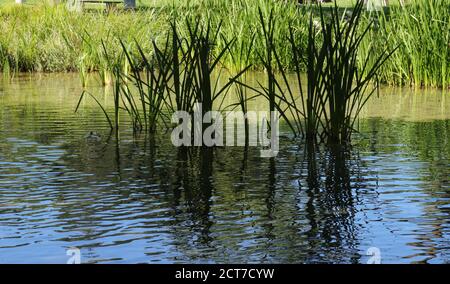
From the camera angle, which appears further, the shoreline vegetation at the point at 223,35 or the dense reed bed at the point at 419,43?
the shoreline vegetation at the point at 223,35

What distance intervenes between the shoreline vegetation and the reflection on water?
9.58 ft

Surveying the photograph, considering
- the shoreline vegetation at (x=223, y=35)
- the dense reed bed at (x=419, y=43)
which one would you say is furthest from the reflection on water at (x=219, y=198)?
the shoreline vegetation at (x=223, y=35)

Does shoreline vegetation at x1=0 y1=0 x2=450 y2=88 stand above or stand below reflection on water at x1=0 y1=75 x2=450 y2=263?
above

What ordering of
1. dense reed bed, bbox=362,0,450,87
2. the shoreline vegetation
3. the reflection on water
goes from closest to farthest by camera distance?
1. the reflection on water
2. dense reed bed, bbox=362,0,450,87
3. the shoreline vegetation

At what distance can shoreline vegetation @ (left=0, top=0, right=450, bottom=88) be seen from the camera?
36.6 ft

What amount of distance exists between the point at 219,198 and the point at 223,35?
752 cm

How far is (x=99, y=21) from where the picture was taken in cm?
1363

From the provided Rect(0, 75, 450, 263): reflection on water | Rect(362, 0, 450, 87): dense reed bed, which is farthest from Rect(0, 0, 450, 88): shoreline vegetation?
Rect(0, 75, 450, 263): reflection on water

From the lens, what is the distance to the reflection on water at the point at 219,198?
179 inches

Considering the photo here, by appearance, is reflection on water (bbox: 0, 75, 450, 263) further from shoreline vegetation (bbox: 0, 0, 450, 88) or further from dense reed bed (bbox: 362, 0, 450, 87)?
shoreline vegetation (bbox: 0, 0, 450, 88)

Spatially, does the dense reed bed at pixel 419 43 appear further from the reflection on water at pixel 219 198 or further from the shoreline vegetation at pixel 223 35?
the reflection on water at pixel 219 198

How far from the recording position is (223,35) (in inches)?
510

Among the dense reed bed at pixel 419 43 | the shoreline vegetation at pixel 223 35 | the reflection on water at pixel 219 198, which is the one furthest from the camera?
the shoreline vegetation at pixel 223 35

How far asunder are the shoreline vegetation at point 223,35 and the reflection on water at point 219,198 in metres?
2.92
